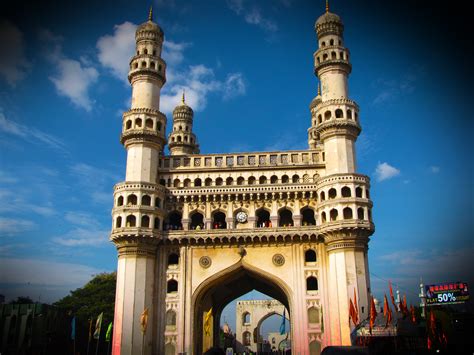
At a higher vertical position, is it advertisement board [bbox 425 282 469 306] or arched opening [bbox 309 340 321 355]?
advertisement board [bbox 425 282 469 306]

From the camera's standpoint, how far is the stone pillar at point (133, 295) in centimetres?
3706

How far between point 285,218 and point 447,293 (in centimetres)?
2139

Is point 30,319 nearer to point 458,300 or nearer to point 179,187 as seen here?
point 179,187

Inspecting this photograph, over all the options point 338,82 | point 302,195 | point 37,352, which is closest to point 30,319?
point 37,352

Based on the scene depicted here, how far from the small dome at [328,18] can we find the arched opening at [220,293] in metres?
22.7

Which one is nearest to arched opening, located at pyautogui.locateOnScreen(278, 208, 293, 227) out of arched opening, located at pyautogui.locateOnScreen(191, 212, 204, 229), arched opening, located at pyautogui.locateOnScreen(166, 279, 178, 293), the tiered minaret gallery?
the tiered minaret gallery

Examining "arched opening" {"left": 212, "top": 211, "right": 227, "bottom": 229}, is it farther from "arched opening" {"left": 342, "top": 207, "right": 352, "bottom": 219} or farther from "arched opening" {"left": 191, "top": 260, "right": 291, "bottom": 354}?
"arched opening" {"left": 342, "top": 207, "right": 352, "bottom": 219}

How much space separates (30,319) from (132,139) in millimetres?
16264

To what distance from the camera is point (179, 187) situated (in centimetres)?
4238

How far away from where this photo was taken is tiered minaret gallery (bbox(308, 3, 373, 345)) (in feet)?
121

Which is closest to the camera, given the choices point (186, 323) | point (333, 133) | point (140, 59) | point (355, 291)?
point (355, 291)

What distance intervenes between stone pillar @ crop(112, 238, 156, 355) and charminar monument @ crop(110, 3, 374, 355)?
0.08 meters

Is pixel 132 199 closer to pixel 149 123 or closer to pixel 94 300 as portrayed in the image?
pixel 149 123

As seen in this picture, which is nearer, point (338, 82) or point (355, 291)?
point (355, 291)
